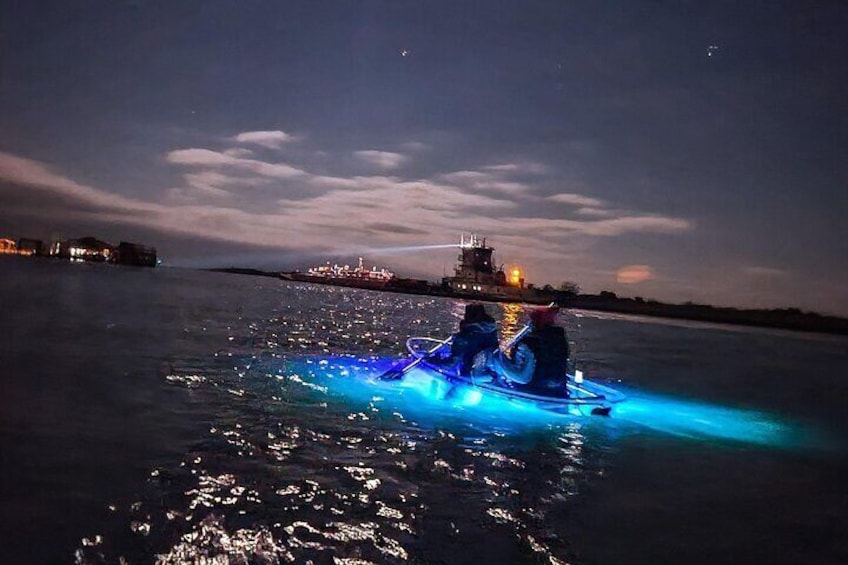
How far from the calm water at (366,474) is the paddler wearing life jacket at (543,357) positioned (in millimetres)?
1267

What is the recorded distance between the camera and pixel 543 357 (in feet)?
70.2

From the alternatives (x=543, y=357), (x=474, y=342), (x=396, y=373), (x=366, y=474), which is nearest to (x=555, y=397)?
(x=543, y=357)

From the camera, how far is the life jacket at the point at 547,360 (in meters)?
21.4

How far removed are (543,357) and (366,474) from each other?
1024cm

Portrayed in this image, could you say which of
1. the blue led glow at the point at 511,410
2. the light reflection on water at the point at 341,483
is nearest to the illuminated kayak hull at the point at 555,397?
the blue led glow at the point at 511,410

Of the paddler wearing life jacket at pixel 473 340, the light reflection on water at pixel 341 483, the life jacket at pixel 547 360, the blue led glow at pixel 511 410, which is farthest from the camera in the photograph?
the paddler wearing life jacket at pixel 473 340

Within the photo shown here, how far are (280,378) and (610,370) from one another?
965 inches

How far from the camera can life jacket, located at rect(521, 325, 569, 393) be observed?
21.4 meters

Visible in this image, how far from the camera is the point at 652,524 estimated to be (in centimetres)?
1156

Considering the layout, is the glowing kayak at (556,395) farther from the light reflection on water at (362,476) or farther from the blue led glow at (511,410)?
the light reflection on water at (362,476)

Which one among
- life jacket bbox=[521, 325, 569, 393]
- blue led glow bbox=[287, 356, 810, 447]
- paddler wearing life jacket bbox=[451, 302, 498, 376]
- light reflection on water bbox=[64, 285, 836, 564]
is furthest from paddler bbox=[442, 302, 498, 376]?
life jacket bbox=[521, 325, 569, 393]

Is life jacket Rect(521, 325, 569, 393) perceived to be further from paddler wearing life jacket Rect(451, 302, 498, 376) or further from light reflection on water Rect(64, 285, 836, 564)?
paddler wearing life jacket Rect(451, 302, 498, 376)

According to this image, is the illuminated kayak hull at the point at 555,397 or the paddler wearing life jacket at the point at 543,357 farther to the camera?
the paddler wearing life jacket at the point at 543,357

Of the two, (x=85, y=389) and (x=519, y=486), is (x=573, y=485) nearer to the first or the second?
(x=519, y=486)
